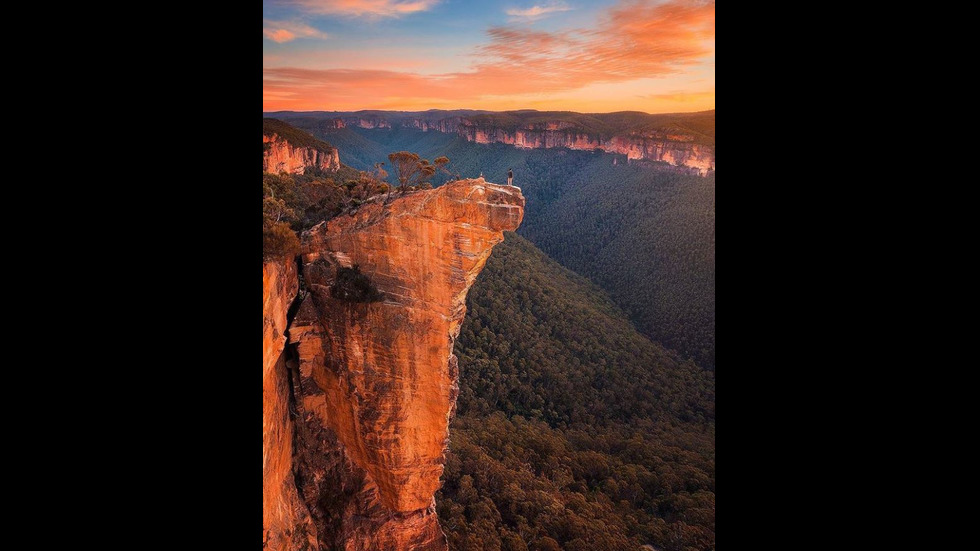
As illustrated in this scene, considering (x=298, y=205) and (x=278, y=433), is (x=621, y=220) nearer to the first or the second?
(x=298, y=205)

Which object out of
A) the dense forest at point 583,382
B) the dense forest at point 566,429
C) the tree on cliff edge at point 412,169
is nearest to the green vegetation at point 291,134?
the dense forest at point 583,382

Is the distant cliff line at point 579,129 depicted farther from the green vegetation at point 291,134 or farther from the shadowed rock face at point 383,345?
the shadowed rock face at point 383,345

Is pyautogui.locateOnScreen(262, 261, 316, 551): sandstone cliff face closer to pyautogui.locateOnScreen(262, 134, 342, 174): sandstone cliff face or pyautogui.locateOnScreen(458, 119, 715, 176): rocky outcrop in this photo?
pyautogui.locateOnScreen(262, 134, 342, 174): sandstone cliff face

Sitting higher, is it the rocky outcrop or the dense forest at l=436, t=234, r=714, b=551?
the rocky outcrop

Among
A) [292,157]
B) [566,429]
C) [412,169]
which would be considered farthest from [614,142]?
[412,169]

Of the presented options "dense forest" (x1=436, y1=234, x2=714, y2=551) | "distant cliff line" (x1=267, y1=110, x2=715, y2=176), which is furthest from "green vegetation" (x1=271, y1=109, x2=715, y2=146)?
"dense forest" (x1=436, y1=234, x2=714, y2=551)

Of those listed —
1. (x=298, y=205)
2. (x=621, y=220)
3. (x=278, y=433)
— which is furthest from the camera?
(x=621, y=220)
